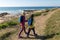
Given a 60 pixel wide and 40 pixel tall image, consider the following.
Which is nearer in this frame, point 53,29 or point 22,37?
point 22,37

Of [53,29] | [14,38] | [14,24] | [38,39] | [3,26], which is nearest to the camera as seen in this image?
[38,39]

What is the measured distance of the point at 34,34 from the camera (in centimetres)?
1556

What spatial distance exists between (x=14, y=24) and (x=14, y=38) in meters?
7.15

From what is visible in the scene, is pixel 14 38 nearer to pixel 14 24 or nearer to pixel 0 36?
pixel 0 36

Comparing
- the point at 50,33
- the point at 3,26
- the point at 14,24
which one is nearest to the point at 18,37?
the point at 50,33

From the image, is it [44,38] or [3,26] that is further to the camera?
[3,26]

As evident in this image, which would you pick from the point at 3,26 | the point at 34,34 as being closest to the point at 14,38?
the point at 34,34

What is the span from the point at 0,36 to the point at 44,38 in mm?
3414

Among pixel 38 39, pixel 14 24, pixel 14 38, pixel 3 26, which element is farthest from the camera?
pixel 14 24

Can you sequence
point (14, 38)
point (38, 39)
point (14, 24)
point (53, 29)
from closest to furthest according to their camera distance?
1. point (38, 39)
2. point (14, 38)
3. point (53, 29)
4. point (14, 24)

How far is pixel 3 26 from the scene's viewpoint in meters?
20.4

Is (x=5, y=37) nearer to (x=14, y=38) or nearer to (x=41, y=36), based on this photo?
(x=14, y=38)

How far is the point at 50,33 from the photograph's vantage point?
50.3 ft

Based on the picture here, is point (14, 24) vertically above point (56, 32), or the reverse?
point (56, 32)
